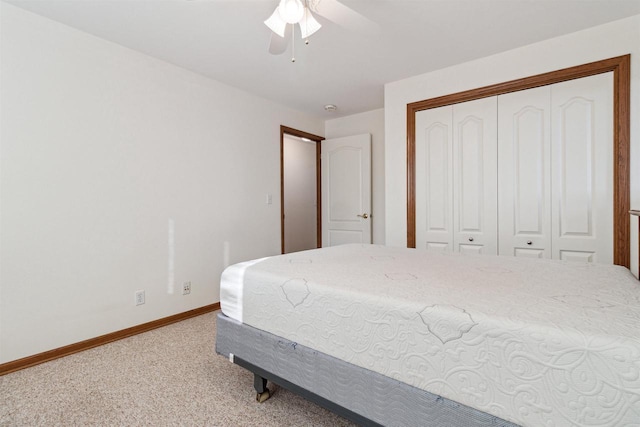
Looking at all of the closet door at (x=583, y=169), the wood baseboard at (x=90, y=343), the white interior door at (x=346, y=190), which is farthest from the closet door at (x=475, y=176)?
the wood baseboard at (x=90, y=343)

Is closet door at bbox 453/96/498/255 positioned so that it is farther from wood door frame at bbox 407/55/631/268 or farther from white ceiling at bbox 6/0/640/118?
wood door frame at bbox 407/55/631/268

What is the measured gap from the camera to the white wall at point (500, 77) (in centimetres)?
220

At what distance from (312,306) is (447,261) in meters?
0.93

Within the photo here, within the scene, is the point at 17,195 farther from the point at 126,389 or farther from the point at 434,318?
the point at 434,318

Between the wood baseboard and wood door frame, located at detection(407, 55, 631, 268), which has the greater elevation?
wood door frame, located at detection(407, 55, 631, 268)

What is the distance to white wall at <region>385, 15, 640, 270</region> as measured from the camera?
7.22 ft

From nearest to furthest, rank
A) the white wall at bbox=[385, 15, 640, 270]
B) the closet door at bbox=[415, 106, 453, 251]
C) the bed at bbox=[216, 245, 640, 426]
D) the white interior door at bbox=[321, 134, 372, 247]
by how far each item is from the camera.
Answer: the bed at bbox=[216, 245, 640, 426] < the white wall at bbox=[385, 15, 640, 270] < the closet door at bbox=[415, 106, 453, 251] < the white interior door at bbox=[321, 134, 372, 247]

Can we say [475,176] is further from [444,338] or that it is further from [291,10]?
[444,338]

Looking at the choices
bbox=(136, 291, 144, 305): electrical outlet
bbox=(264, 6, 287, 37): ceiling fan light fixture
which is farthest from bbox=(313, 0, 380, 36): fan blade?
bbox=(136, 291, 144, 305): electrical outlet

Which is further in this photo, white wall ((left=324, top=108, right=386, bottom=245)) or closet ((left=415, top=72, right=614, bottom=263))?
white wall ((left=324, top=108, right=386, bottom=245))

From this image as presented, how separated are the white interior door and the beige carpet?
252 cm

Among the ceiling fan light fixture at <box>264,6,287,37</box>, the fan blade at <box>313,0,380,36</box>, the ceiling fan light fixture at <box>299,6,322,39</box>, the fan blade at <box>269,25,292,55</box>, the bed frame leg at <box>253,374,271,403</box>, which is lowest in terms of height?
the bed frame leg at <box>253,374,271,403</box>

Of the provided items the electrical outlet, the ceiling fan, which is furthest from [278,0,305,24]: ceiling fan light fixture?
the electrical outlet

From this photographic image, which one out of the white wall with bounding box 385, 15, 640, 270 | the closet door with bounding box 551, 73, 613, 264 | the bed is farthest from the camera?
the closet door with bounding box 551, 73, 613, 264
